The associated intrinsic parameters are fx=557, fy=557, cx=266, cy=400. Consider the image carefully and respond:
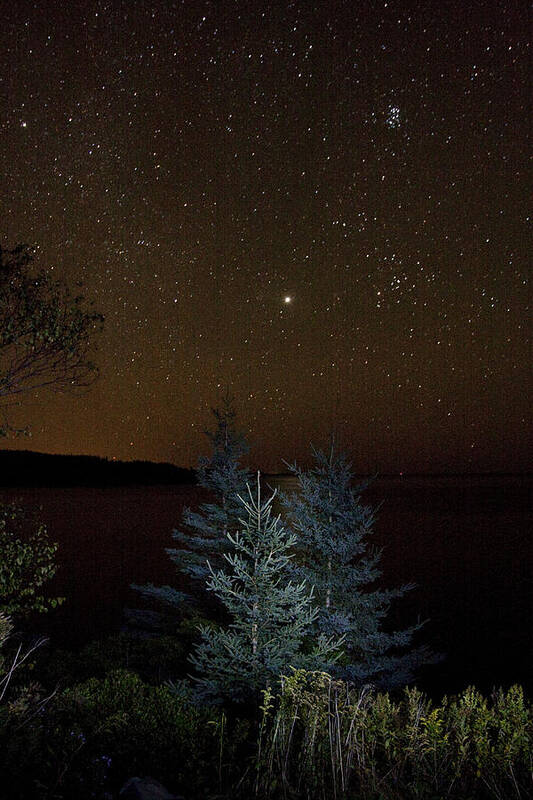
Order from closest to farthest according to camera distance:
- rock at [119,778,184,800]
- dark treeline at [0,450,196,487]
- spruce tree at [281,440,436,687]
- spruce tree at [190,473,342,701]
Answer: rock at [119,778,184,800] < spruce tree at [190,473,342,701] < spruce tree at [281,440,436,687] < dark treeline at [0,450,196,487]

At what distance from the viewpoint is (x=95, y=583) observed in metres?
37.5

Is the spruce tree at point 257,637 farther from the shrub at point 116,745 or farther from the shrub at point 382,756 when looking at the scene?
the shrub at point 382,756

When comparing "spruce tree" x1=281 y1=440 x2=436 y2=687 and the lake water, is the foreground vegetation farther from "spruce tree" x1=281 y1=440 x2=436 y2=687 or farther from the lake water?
"spruce tree" x1=281 y1=440 x2=436 y2=687

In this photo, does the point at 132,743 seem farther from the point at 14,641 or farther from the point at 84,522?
the point at 84,522

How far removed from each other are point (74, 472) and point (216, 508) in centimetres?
18031

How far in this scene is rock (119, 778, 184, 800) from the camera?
3.83 metres

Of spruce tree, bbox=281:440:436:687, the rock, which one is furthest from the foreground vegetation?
spruce tree, bbox=281:440:436:687

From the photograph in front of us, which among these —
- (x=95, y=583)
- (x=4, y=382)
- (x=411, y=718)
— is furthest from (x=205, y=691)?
(x=95, y=583)

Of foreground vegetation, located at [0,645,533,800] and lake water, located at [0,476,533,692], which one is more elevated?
foreground vegetation, located at [0,645,533,800]

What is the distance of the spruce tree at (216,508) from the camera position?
14.9 m

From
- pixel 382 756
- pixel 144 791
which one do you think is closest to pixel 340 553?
pixel 382 756

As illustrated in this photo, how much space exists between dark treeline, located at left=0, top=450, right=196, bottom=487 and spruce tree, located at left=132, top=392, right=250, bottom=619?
123 meters

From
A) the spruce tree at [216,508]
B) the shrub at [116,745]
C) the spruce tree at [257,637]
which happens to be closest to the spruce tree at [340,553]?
the spruce tree at [216,508]

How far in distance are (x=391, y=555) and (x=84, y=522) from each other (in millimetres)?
41224
